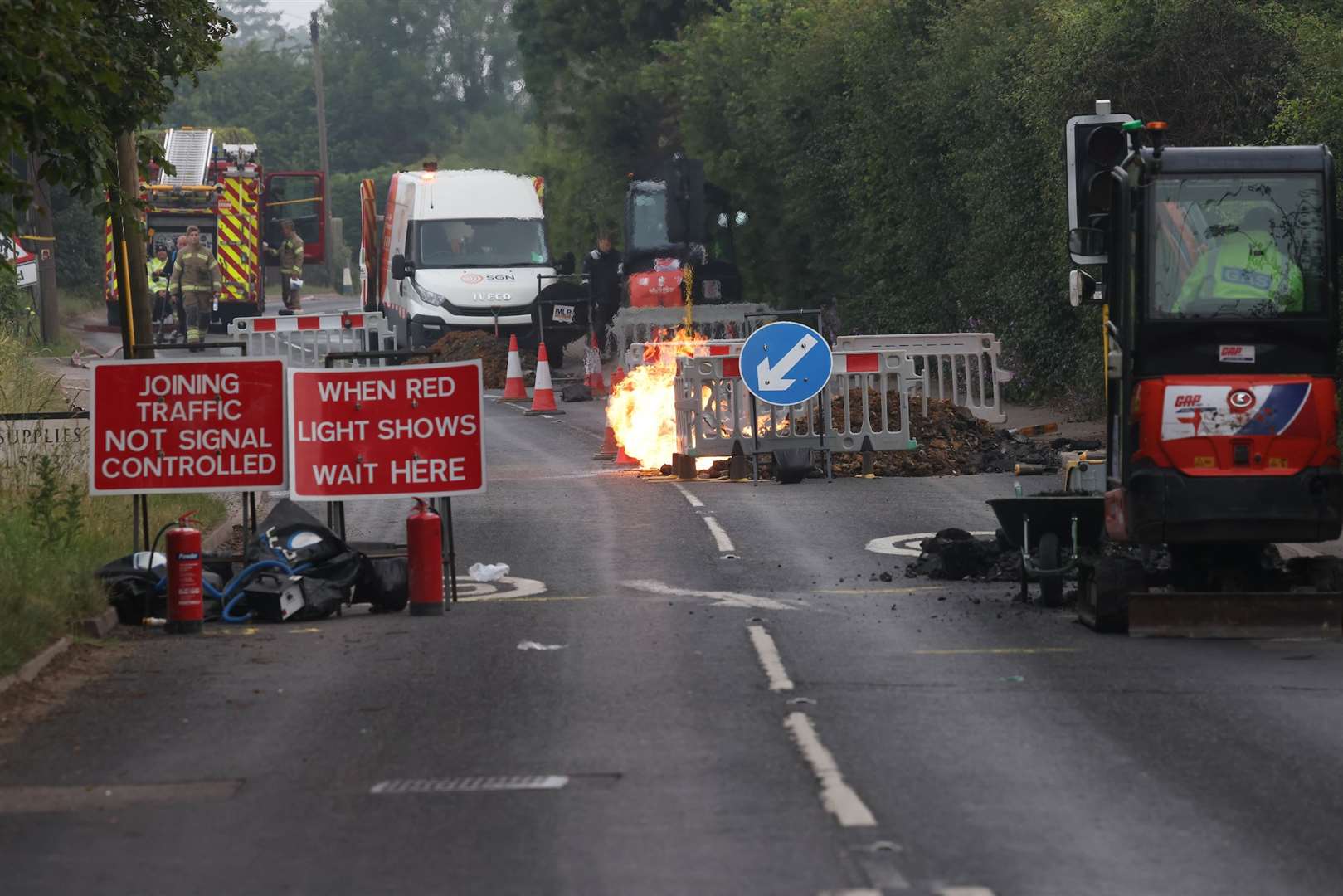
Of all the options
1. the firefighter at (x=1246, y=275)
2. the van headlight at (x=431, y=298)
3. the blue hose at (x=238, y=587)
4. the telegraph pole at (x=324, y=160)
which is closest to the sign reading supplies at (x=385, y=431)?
the blue hose at (x=238, y=587)

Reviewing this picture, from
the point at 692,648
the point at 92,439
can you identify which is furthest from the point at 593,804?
the point at 92,439

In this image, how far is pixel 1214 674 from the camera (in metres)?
11.4

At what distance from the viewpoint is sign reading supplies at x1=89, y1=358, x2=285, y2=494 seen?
1434 cm

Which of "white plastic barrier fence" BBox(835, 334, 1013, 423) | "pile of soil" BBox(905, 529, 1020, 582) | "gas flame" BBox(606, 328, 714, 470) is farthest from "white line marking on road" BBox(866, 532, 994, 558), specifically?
"white plastic barrier fence" BBox(835, 334, 1013, 423)

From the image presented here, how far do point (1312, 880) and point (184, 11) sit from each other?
427 inches

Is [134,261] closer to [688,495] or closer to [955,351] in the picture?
[688,495]

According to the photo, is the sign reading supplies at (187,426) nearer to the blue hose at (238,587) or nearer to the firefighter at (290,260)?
the blue hose at (238,587)

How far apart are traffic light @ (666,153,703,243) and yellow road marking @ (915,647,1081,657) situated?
2729 centimetres

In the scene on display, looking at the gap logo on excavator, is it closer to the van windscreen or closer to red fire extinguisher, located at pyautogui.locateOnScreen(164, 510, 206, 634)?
red fire extinguisher, located at pyautogui.locateOnScreen(164, 510, 206, 634)

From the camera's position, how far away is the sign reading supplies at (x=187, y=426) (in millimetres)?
14336

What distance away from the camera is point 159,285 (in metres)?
45.0

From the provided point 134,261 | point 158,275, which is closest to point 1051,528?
point 134,261

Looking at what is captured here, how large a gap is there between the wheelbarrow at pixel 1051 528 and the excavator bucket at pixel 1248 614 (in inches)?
47.6

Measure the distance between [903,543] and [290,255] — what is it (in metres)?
37.3
